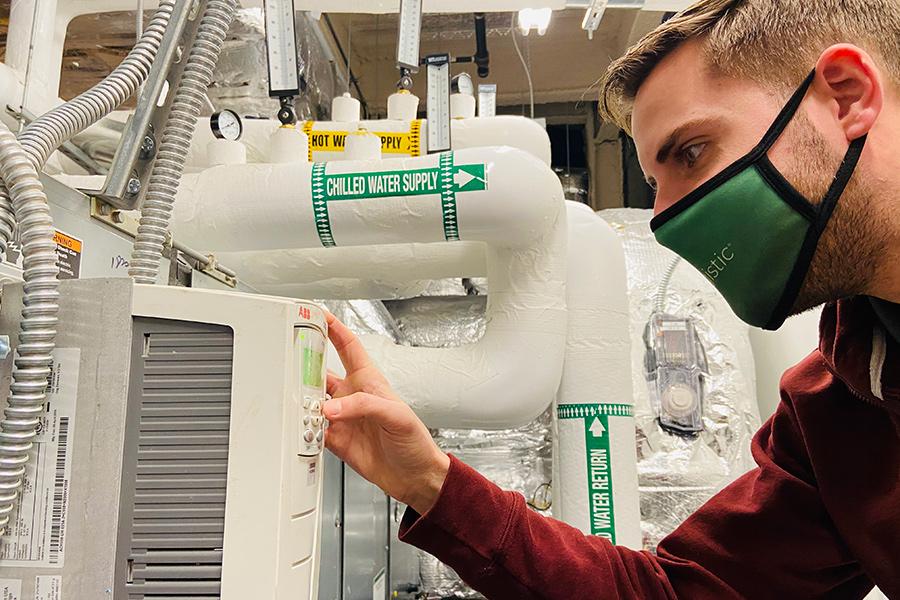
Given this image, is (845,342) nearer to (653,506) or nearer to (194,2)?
(194,2)

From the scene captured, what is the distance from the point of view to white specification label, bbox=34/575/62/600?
45 cm

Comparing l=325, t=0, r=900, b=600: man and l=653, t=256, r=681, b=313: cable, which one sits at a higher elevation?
l=653, t=256, r=681, b=313: cable

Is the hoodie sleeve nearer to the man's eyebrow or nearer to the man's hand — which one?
the man's hand

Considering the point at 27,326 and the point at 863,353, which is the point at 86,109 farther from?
the point at 863,353

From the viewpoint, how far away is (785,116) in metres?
0.64

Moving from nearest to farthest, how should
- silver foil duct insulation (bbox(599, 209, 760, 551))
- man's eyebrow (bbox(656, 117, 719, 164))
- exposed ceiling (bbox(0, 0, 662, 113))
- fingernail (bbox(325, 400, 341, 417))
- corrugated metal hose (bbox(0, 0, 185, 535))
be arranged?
corrugated metal hose (bbox(0, 0, 185, 535))
fingernail (bbox(325, 400, 341, 417))
man's eyebrow (bbox(656, 117, 719, 164))
silver foil duct insulation (bbox(599, 209, 760, 551))
exposed ceiling (bbox(0, 0, 662, 113))

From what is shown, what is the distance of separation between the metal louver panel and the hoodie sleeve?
33cm

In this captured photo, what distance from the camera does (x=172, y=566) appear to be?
460 mm

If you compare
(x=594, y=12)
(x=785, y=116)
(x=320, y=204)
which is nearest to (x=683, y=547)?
(x=785, y=116)

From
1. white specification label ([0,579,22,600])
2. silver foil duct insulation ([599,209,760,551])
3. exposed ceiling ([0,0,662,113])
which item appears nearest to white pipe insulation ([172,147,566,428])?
silver foil duct insulation ([599,209,760,551])

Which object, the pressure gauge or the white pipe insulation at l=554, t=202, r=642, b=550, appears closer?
the pressure gauge

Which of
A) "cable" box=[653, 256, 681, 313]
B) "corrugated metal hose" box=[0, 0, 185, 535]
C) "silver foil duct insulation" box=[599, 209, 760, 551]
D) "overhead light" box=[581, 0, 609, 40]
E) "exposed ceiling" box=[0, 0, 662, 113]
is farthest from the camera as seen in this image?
"exposed ceiling" box=[0, 0, 662, 113]

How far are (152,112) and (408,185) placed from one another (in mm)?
589

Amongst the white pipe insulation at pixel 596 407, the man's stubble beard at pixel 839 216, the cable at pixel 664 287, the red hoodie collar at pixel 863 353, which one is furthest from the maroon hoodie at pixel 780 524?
Result: the cable at pixel 664 287
